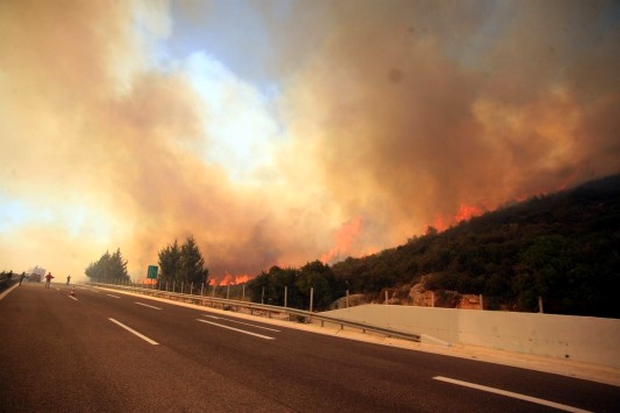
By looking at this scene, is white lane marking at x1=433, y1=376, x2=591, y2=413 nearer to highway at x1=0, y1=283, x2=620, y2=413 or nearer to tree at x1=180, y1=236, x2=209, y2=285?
highway at x1=0, y1=283, x2=620, y2=413

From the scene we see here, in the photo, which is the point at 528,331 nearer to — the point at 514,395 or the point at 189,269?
the point at 514,395

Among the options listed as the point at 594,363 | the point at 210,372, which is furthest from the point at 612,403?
the point at 210,372

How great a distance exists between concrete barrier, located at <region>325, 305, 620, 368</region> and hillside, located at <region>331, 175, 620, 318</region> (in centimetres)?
1436

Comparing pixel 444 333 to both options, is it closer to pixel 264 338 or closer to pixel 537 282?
pixel 264 338

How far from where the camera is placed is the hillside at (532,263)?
23219 millimetres

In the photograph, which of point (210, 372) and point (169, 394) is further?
point (210, 372)

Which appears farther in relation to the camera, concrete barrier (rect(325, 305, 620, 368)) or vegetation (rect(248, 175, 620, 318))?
vegetation (rect(248, 175, 620, 318))

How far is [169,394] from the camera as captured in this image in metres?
4.68

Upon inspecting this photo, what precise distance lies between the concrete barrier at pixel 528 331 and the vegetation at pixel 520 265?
14.3 m

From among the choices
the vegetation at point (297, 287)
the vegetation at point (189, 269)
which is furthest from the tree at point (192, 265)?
the vegetation at point (297, 287)

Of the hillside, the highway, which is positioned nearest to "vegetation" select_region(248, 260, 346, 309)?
the hillside

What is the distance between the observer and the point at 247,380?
552cm

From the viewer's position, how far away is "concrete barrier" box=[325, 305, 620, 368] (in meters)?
8.73

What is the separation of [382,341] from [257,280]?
35.9 meters
